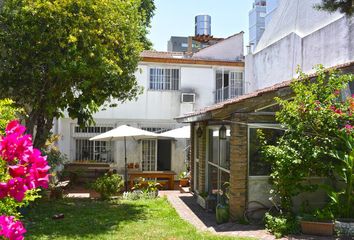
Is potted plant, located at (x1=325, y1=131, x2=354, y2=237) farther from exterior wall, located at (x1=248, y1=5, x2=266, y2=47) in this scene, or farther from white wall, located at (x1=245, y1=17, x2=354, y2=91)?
exterior wall, located at (x1=248, y1=5, x2=266, y2=47)

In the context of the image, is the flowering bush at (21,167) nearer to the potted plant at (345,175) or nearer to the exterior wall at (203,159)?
the potted plant at (345,175)

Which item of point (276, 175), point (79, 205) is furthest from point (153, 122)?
point (276, 175)

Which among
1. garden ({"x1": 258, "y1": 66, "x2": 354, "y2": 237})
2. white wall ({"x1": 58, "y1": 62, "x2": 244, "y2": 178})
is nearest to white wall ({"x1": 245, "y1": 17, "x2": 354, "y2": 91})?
white wall ({"x1": 58, "y1": 62, "x2": 244, "y2": 178})

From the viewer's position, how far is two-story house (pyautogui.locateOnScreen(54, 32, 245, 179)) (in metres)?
22.3

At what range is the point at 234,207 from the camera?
1095 centimetres

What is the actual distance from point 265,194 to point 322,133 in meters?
2.37

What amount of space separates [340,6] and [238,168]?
15.4 ft

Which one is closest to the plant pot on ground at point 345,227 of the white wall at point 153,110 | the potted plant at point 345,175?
the potted plant at point 345,175

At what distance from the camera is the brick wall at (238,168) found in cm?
1096

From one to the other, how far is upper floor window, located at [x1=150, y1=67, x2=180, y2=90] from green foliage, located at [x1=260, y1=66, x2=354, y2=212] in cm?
1282

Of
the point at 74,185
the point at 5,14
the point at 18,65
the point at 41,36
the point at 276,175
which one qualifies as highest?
the point at 5,14

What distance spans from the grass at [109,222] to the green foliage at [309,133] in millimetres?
2316

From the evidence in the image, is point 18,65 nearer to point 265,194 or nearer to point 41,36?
point 41,36

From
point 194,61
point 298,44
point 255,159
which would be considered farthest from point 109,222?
point 194,61
